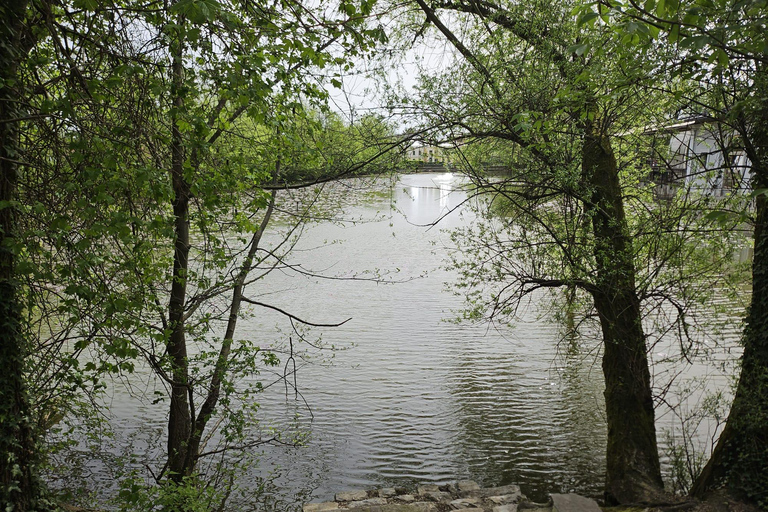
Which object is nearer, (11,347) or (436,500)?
(11,347)

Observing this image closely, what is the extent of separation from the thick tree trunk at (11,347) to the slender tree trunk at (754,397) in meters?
5.90

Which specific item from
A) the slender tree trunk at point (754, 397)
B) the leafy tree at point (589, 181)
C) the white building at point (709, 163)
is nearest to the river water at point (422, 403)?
the leafy tree at point (589, 181)

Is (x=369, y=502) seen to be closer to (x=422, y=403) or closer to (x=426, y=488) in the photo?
(x=426, y=488)

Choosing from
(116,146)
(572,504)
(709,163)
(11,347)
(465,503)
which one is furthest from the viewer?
(465,503)

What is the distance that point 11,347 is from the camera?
4156mm

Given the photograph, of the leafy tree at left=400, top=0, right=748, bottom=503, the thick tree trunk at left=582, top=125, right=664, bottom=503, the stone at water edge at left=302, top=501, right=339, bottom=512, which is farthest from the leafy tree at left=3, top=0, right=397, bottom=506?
the thick tree trunk at left=582, top=125, right=664, bottom=503

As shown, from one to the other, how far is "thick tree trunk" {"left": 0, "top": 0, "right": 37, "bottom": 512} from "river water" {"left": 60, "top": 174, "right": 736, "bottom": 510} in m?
3.84

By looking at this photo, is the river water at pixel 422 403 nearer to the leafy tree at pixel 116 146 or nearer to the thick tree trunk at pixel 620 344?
the thick tree trunk at pixel 620 344

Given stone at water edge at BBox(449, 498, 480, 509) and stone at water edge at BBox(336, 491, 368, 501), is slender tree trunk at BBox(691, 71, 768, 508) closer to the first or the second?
stone at water edge at BBox(449, 498, 480, 509)

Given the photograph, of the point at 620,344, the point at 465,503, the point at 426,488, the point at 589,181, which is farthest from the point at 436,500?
the point at 589,181

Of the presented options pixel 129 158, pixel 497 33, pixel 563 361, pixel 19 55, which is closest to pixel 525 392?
pixel 563 361

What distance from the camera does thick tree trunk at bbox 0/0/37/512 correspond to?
3955 millimetres

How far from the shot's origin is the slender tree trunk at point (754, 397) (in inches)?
216

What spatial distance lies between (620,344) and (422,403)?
428cm
